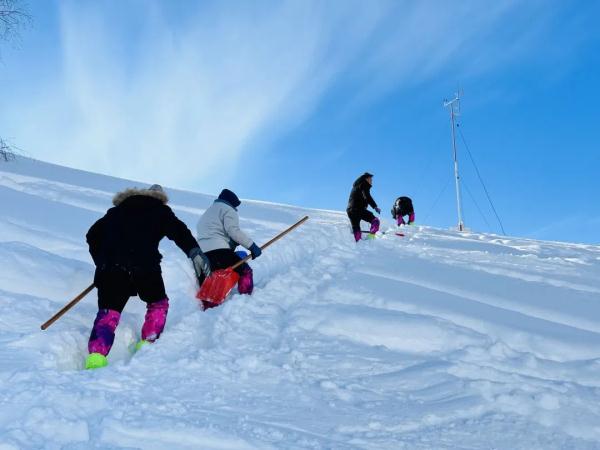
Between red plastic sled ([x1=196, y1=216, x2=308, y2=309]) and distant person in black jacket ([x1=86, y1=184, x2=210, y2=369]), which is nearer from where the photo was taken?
distant person in black jacket ([x1=86, y1=184, x2=210, y2=369])

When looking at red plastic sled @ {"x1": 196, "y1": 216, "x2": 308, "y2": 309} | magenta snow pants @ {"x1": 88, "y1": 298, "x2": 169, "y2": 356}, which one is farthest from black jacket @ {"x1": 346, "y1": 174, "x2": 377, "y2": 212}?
magenta snow pants @ {"x1": 88, "y1": 298, "x2": 169, "y2": 356}

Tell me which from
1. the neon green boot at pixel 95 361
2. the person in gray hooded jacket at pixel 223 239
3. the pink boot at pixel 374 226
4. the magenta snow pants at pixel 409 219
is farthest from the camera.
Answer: the magenta snow pants at pixel 409 219

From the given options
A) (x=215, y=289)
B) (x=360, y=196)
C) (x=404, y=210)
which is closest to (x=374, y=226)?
(x=360, y=196)

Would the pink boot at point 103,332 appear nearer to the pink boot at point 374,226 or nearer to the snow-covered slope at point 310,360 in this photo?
the snow-covered slope at point 310,360

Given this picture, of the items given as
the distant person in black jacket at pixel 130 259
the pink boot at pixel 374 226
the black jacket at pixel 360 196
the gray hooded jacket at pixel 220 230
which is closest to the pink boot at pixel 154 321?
the distant person in black jacket at pixel 130 259

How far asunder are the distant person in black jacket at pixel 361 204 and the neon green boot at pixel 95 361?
7542 mm

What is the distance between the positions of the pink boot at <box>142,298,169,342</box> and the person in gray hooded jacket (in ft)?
4.84

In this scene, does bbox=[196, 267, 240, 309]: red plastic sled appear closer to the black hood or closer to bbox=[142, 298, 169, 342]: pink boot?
bbox=[142, 298, 169, 342]: pink boot

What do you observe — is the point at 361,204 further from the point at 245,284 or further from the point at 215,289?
the point at 215,289

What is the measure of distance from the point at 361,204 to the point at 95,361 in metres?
7.95

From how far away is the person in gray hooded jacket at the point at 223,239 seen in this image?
18.4 ft

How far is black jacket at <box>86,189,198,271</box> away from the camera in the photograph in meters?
3.97

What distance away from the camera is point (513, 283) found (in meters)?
6.10

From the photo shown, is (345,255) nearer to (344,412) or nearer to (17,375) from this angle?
(344,412)
